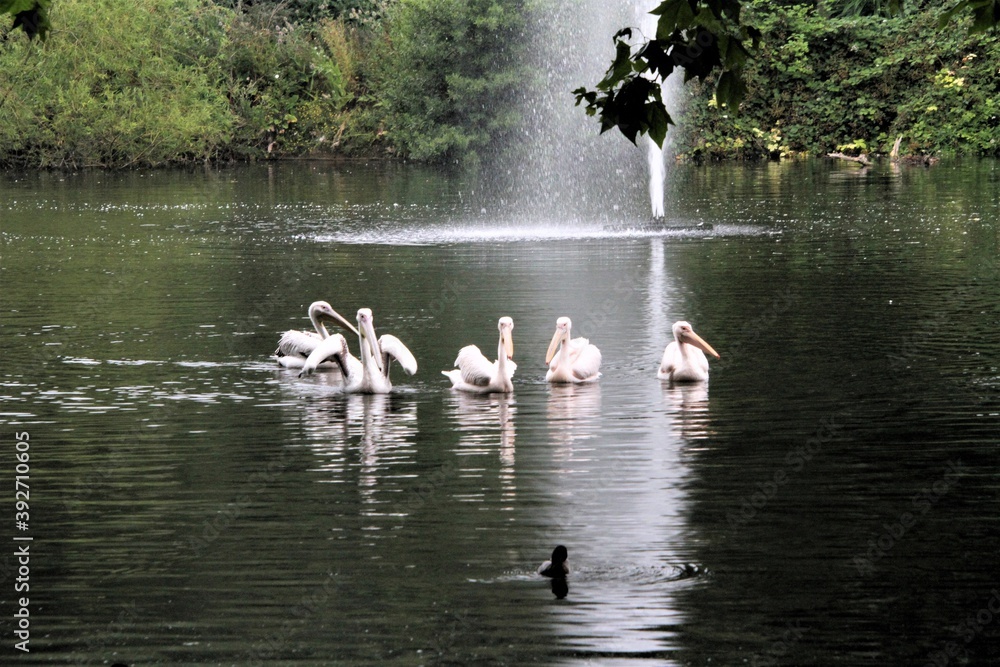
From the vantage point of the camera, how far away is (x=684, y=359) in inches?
582

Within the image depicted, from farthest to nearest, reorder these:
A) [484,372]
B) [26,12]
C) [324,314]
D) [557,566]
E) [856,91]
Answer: [856,91], [324,314], [484,372], [557,566], [26,12]

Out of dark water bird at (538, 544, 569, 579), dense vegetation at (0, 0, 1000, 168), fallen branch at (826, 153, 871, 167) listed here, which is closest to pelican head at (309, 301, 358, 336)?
dark water bird at (538, 544, 569, 579)

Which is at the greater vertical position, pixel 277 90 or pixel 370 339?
pixel 277 90

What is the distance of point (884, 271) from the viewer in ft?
73.4

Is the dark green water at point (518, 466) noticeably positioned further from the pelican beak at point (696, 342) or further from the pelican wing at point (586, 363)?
the pelican beak at point (696, 342)

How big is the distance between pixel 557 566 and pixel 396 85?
45.3 meters

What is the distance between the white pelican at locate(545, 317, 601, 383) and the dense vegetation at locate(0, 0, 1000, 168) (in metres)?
32.7

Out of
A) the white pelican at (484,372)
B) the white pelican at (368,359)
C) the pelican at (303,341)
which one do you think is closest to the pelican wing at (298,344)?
the pelican at (303,341)

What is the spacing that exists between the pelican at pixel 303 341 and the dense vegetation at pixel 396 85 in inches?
1260

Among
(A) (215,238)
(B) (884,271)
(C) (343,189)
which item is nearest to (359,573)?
(B) (884,271)

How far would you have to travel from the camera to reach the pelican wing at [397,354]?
578 inches

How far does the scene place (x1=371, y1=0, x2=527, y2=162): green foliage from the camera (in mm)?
48656

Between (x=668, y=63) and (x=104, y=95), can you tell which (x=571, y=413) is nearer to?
(x=668, y=63)

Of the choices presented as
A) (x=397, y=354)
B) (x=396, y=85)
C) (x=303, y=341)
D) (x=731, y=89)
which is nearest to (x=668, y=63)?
(x=731, y=89)
